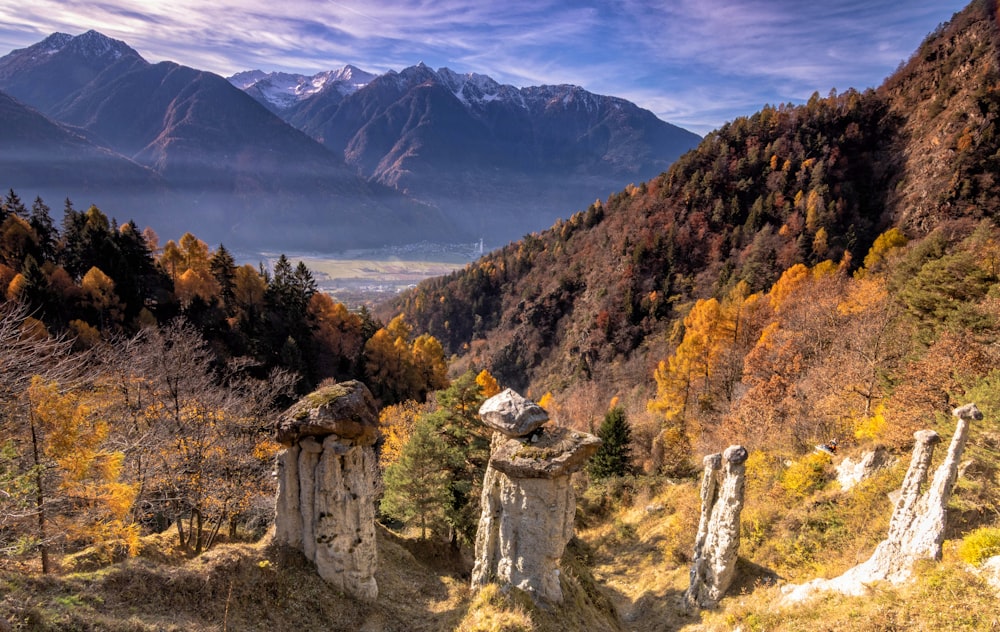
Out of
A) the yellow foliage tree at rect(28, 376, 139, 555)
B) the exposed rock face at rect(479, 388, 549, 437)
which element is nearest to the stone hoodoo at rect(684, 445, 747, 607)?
the exposed rock face at rect(479, 388, 549, 437)

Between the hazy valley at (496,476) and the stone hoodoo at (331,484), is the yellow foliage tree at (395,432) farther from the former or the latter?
the stone hoodoo at (331,484)

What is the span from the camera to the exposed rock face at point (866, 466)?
18.0 metres

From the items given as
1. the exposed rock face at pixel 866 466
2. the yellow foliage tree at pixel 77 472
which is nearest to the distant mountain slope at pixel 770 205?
the exposed rock face at pixel 866 466

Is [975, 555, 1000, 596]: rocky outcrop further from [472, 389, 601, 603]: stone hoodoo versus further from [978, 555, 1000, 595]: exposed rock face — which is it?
[472, 389, 601, 603]: stone hoodoo

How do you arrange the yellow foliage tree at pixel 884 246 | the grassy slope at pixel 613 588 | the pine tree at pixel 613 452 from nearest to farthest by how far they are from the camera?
1. the grassy slope at pixel 613 588
2. the pine tree at pixel 613 452
3. the yellow foliage tree at pixel 884 246

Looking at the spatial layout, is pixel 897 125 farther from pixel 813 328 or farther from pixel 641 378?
pixel 813 328

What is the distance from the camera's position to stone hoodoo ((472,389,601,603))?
13.4m

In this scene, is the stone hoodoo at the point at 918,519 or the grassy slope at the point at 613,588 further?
the stone hoodoo at the point at 918,519

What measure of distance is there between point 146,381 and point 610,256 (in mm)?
85920

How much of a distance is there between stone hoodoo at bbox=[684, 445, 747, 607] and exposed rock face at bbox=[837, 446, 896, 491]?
20.5ft

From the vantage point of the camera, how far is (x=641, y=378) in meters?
64.1

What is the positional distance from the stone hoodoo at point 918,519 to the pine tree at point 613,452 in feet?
61.6

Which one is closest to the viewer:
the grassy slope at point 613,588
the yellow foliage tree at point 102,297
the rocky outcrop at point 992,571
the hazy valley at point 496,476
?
the rocky outcrop at point 992,571

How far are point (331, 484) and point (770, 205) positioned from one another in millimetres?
85487
